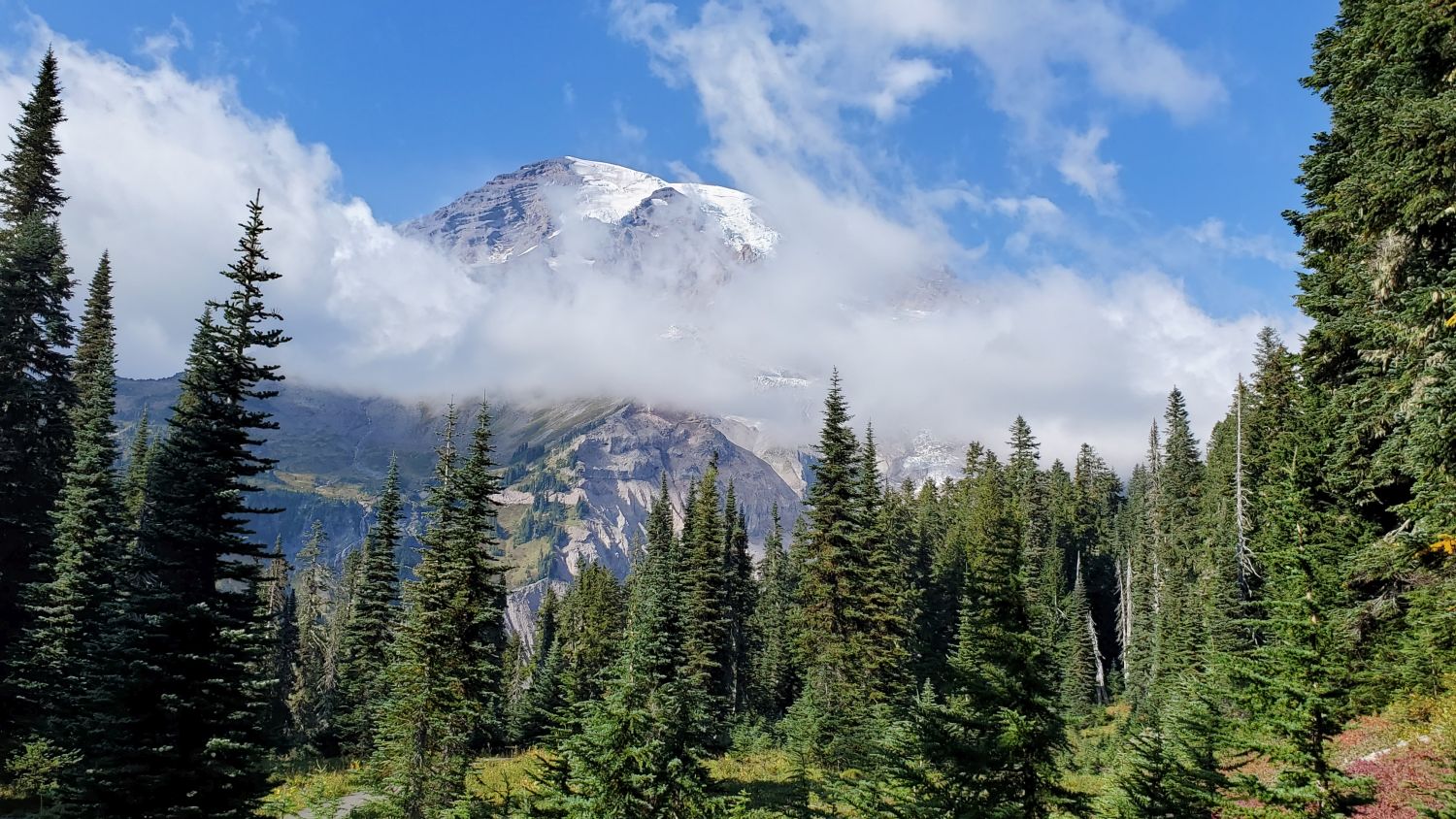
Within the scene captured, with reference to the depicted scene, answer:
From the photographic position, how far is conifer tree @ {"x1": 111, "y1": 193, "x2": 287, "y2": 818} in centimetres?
1803

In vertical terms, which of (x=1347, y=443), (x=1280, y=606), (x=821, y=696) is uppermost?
(x=1347, y=443)

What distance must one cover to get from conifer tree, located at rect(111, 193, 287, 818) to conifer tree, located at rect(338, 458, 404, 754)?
27.5 meters

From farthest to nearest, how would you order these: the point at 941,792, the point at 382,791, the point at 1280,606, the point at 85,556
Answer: the point at 85,556
the point at 382,791
the point at 1280,606
the point at 941,792

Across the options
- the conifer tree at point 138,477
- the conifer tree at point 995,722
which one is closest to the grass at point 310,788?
the conifer tree at point 995,722

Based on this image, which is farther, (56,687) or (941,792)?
(56,687)

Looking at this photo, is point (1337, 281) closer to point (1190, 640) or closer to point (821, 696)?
point (821, 696)

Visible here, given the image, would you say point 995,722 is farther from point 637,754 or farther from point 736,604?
point 736,604

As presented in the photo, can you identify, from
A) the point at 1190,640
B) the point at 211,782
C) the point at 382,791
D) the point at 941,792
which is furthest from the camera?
the point at 1190,640

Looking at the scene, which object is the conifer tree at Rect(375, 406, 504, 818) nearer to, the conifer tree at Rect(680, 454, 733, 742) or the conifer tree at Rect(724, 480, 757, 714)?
the conifer tree at Rect(680, 454, 733, 742)

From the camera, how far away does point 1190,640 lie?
46.9 meters

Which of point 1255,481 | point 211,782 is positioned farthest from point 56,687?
point 1255,481

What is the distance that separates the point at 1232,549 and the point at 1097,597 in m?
51.7

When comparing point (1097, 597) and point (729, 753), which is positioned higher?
point (1097, 597)

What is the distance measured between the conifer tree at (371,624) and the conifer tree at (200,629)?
90.4 ft
